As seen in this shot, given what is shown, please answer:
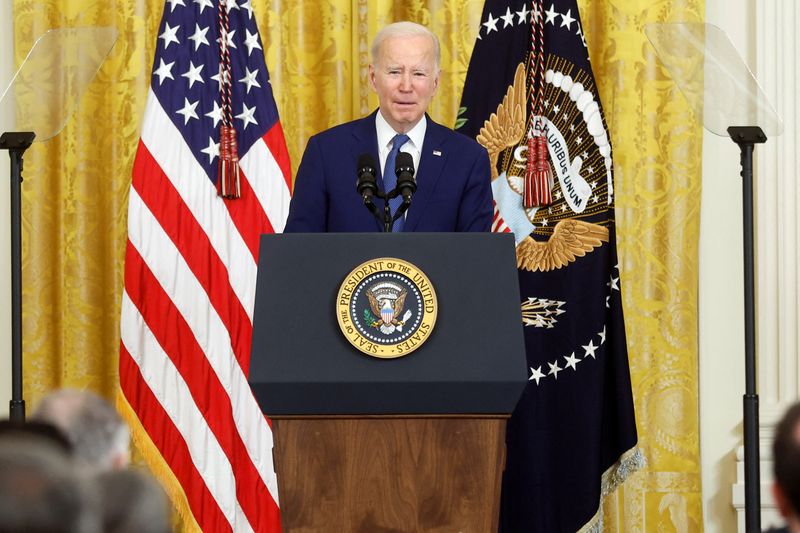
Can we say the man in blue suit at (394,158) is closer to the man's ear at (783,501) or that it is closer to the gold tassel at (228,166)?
the gold tassel at (228,166)

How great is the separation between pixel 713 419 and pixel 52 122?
9.71 ft

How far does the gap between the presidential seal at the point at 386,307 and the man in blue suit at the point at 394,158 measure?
67cm

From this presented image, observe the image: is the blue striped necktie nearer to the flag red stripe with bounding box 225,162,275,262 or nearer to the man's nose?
the man's nose

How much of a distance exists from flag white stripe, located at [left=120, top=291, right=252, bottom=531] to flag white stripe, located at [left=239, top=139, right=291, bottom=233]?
0.64 meters

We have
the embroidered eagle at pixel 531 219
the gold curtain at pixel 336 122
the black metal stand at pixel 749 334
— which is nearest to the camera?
the black metal stand at pixel 749 334

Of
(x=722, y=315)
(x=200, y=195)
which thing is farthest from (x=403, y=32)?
(x=722, y=315)

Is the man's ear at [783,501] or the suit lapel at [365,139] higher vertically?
the suit lapel at [365,139]

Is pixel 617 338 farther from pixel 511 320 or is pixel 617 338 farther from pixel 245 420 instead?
pixel 511 320

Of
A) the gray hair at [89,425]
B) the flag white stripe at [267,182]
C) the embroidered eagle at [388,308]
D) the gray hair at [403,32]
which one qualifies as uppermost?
the gray hair at [403,32]

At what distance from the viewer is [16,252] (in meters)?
3.90

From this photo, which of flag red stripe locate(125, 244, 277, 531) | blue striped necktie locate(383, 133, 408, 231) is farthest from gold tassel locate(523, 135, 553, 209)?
flag red stripe locate(125, 244, 277, 531)

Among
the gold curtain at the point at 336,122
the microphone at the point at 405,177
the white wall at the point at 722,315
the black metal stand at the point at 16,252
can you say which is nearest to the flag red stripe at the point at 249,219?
the gold curtain at the point at 336,122

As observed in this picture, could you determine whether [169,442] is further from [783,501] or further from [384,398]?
[783,501]

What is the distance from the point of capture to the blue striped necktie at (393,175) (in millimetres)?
3322
